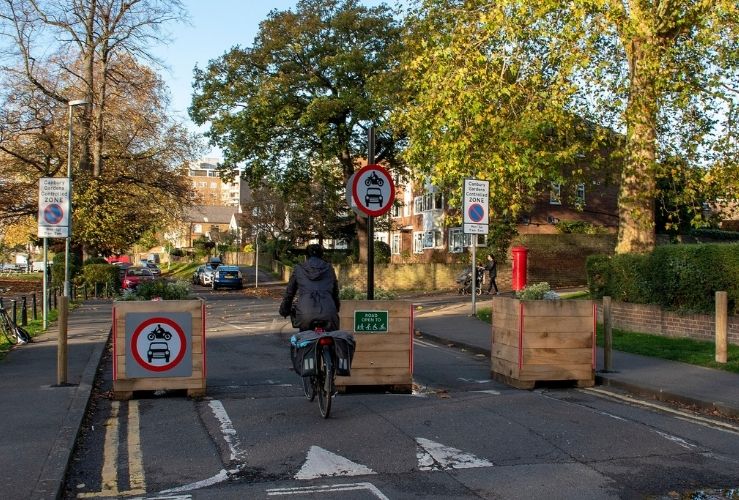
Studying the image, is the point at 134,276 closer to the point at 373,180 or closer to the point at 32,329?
the point at 32,329

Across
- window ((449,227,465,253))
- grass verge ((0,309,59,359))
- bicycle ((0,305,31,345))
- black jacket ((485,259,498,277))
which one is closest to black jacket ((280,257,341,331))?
grass verge ((0,309,59,359))

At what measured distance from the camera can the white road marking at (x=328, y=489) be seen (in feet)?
18.6

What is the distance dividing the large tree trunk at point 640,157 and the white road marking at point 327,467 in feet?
38.4

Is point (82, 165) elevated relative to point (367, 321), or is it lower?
elevated

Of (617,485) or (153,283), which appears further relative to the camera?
(153,283)

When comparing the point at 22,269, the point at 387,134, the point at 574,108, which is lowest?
the point at 22,269

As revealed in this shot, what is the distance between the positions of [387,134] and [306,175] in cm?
488

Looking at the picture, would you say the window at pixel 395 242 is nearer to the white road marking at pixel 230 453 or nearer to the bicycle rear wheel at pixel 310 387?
the bicycle rear wheel at pixel 310 387

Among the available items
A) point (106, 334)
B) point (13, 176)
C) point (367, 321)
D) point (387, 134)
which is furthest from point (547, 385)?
point (13, 176)

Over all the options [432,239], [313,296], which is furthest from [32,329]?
[432,239]

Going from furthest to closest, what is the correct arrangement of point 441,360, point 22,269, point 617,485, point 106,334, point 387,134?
point 22,269 → point 387,134 → point 106,334 → point 441,360 → point 617,485

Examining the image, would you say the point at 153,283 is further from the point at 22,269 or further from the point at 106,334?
the point at 22,269

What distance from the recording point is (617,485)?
5914 mm

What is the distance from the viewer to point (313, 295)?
8461 millimetres
